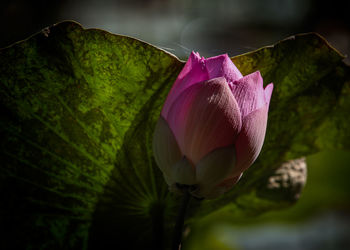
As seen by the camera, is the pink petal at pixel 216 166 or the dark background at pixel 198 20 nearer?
the pink petal at pixel 216 166

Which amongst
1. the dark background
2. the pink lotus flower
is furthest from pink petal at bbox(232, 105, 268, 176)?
the dark background

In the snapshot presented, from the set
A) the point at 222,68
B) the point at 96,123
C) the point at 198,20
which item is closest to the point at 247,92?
the point at 222,68

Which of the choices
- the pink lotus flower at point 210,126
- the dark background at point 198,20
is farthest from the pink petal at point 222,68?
the dark background at point 198,20

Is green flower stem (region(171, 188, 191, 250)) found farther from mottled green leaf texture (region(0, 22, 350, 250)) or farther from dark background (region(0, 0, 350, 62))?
dark background (region(0, 0, 350, 62))

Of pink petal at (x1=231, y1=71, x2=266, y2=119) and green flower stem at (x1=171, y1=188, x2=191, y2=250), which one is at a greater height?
pink petal at (x1=231, y1=71, x2=266, y2=119)

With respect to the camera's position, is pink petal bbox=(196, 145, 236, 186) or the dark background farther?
the dark background

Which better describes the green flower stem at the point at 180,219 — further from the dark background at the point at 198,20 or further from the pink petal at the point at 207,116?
the dark background at the point at 198,20

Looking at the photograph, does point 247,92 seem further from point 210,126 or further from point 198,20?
point 198,20
